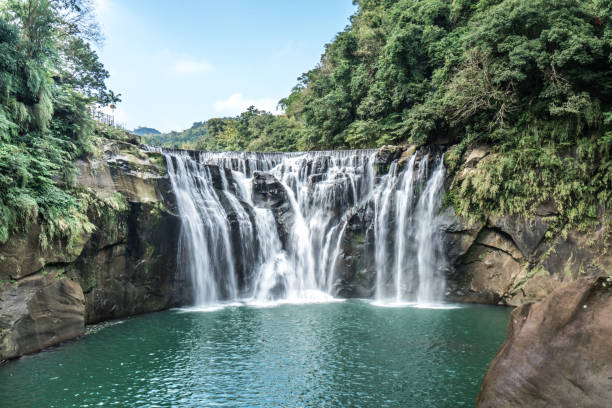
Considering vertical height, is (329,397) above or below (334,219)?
below

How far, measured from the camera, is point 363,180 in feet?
59.6

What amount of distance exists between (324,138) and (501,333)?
62.7ft

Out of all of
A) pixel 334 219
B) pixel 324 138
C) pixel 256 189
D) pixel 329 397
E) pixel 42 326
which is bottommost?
pixel 329 397

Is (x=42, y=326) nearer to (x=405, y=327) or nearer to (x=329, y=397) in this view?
(x=329, y=397)

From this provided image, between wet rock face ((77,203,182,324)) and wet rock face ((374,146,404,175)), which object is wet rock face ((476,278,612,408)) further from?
wet rock face ((374,146,404,175))

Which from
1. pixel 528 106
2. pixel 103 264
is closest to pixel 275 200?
pixel 103 264

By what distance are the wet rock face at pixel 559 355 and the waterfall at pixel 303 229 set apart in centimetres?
1120

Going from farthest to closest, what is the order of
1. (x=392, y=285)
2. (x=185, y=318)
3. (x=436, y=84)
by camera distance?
(x=436, y=84) → (x=392, y=285) → (x=185, y=318)

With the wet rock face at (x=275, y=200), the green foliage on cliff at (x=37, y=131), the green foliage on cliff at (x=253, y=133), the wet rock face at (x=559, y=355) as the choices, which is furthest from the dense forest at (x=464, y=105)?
the green foliage on cliff at (x=253, y=133)

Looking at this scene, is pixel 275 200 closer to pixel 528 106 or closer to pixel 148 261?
pixel 148 261

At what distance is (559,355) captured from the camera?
4.33 m

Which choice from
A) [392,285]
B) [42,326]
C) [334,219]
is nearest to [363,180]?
[334,219]

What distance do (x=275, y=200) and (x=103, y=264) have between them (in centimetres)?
854

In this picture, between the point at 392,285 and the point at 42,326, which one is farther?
the point at 392,285
